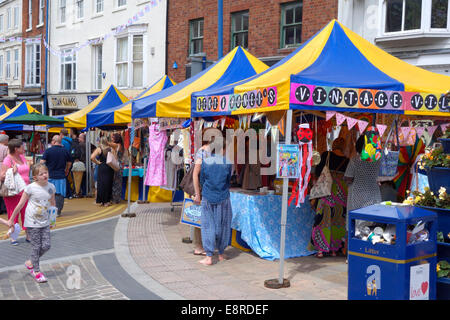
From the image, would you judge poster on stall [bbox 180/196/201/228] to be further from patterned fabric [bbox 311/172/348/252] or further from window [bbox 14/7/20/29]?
window [bbox 14/7/20/29]

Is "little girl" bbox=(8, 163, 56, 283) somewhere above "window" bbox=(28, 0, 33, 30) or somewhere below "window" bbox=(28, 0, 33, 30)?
below

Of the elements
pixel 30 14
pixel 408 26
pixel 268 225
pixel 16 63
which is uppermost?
pixel 30 14

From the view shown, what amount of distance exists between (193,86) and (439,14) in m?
7.29

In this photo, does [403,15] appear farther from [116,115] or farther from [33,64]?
[33,64]

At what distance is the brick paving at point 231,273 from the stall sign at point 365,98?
7.18 ft

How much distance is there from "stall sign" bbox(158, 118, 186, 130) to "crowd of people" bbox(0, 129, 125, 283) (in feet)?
7.30

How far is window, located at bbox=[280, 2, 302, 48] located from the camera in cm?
1570

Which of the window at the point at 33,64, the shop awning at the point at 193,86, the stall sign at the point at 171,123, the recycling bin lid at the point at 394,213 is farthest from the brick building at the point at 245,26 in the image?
the window at the point at 33,64

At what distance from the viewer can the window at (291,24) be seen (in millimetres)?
15695

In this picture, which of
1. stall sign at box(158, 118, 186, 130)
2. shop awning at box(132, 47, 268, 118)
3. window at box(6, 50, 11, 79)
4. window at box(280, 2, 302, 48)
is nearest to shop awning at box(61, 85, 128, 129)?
stall sign at box(158, 118, 186, 130)

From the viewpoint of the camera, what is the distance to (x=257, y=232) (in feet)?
A: 24.4

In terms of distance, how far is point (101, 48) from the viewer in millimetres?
24562

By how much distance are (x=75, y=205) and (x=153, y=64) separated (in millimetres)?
9420

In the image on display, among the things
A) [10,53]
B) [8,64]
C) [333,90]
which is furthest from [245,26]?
[8,64]
